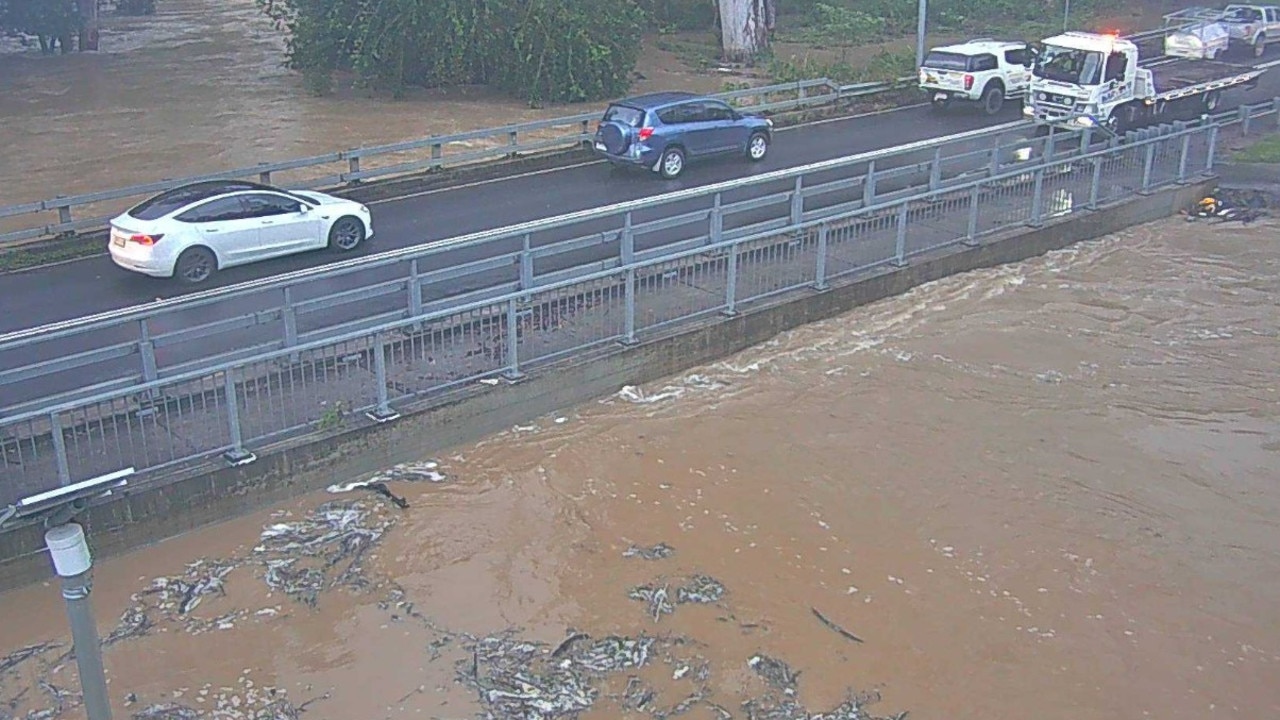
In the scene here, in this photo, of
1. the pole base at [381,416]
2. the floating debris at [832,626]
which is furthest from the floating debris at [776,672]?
the pole base at [381,416]

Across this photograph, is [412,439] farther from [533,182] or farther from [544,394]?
[533,182]

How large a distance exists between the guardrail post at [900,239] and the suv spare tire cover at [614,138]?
6.77 metres

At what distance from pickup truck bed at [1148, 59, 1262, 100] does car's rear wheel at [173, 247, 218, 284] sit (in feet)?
60.7

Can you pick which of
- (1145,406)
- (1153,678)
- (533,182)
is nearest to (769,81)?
(533,182)

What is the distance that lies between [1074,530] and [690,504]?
11.2 ft

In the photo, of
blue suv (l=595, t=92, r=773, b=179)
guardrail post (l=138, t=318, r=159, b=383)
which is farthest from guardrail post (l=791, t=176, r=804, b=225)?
guardrail post (l=138, t=318, r=159, b=383)

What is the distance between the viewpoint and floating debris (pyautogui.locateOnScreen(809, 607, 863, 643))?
31.2 ft

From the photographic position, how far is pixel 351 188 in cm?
2173

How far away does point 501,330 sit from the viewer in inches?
522

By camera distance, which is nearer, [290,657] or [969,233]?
[290,657]

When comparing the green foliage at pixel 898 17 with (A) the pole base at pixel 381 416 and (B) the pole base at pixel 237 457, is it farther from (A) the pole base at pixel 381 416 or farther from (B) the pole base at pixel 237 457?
(B) the pole base at pixel 237 457

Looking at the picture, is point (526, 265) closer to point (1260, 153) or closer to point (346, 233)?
point (346, 233)

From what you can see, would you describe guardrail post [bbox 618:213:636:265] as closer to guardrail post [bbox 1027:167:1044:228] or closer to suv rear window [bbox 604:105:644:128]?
guardrail post [bbox 1027:167:1044:228]

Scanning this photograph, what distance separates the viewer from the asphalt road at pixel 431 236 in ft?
44.7
